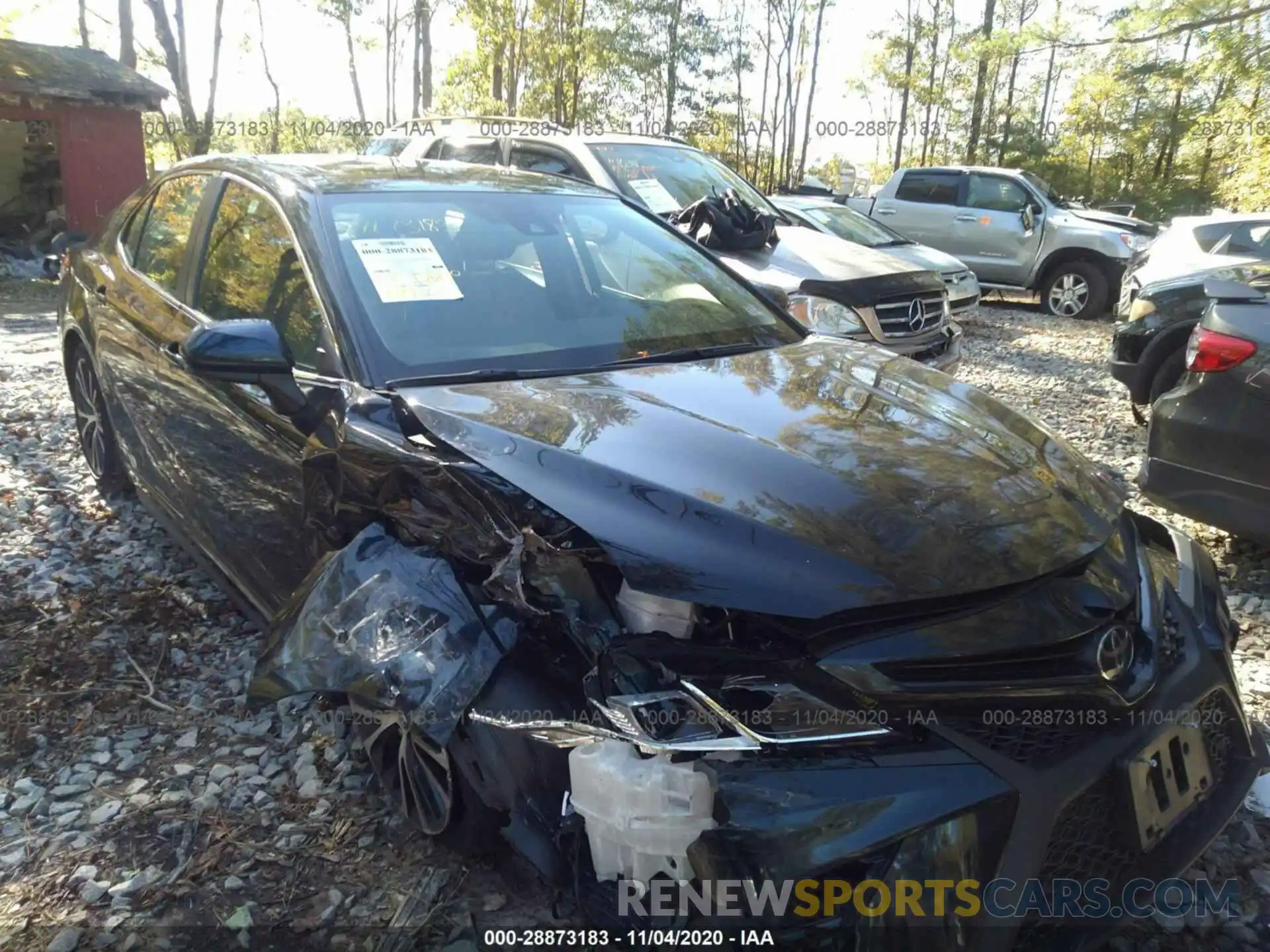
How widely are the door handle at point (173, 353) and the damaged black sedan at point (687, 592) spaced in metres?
0.17

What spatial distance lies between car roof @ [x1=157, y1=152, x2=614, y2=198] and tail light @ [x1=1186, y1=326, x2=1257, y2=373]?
2.29 metres

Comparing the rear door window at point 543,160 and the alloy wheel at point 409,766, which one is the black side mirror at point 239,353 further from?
the rear door window at point 543,160

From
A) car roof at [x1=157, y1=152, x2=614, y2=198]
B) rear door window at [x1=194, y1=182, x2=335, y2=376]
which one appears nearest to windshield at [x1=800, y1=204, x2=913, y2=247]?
car roof at [x1=157, y1=152, x2=614, y2=198]

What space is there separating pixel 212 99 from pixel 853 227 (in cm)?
2102

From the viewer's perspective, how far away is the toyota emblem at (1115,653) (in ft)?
5.57

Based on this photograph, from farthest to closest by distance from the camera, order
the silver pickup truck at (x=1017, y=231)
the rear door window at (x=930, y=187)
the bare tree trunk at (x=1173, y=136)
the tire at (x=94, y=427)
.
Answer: the bare tree trunk at (x=1173, y=136) < the rear door window at (x=930, y=187) < the silver pickup truck at (x=1017, y=231) < the tire at (x=94, y=427)

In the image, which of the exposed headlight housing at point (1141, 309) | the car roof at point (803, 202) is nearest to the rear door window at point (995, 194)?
the car roof at point (803, 202)

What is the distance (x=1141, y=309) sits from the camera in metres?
5.40

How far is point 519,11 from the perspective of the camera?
1866 cm

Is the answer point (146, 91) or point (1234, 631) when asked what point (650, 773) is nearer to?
point (1234, 631)

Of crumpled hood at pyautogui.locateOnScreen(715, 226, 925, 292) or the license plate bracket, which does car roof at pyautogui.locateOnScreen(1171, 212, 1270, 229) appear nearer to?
crumpled hood at pyautogui.locateOnScreen(715, 226, 925, 292)

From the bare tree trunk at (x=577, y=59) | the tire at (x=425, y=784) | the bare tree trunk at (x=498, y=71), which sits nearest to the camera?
the tire at (x=425, y=784)

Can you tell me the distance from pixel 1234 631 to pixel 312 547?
2.30m

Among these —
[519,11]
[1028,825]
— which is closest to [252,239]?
[1028,825]
